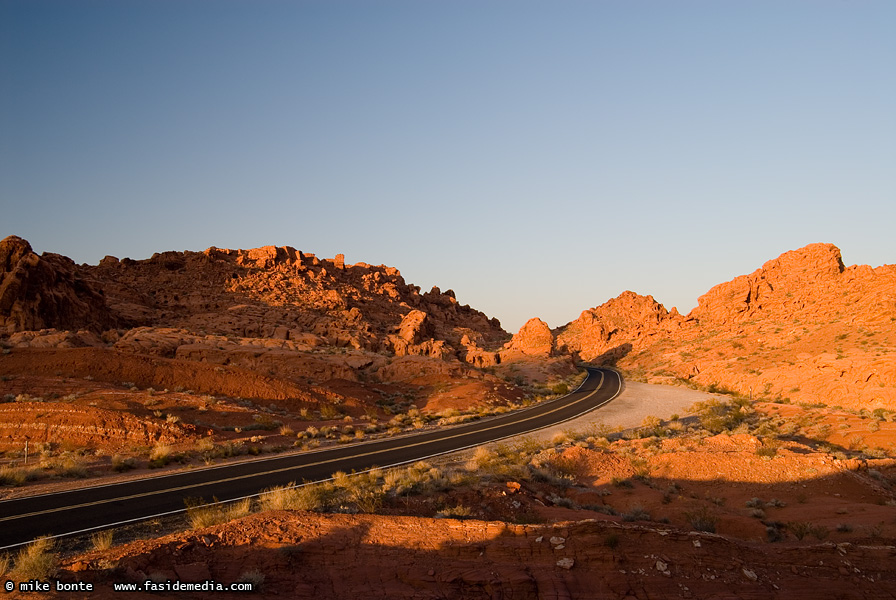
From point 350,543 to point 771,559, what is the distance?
6.70 meters

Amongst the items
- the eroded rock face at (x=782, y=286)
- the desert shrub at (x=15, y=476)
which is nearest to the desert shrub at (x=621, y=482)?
the desert shrub at (x=15, y=476)

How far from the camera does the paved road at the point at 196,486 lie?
10.6 m

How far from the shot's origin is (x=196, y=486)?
13961mm

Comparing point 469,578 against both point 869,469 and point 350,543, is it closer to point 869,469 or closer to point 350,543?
point 350,543

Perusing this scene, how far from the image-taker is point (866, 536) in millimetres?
9844

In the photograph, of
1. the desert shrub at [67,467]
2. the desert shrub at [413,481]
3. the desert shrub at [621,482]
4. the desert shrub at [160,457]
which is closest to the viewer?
the desert shrub at [413,481]

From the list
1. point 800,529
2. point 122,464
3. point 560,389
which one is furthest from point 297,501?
point 560,389

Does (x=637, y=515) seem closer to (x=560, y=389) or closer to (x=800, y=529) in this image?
(x=800, y=529)

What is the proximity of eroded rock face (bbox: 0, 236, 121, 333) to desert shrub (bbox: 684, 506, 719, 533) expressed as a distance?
45758 millimetres

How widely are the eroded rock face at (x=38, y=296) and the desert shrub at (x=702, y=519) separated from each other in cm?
4576

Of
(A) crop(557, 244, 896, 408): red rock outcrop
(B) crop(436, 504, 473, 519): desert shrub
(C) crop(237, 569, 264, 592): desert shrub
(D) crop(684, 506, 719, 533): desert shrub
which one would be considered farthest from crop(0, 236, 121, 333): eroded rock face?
(A) crop(557, 244, 896, 408): red rock outcrop

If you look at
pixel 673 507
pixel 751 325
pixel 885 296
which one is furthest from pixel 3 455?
pixel 751 325

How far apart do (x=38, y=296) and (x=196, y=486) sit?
1485 inches

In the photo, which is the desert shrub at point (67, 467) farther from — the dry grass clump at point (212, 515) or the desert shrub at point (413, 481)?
the desert shrub at point (413, 481)
